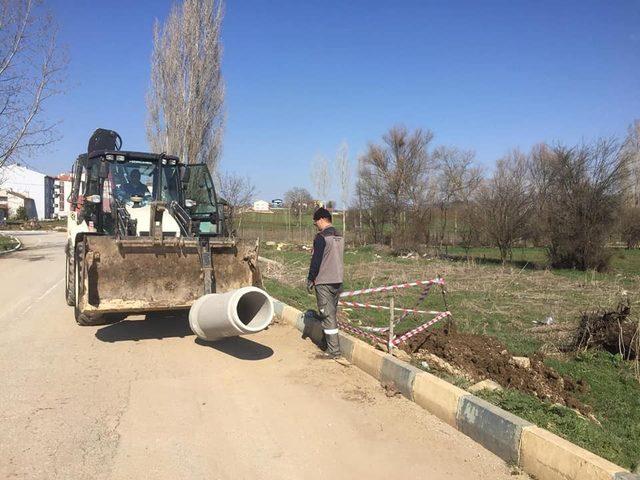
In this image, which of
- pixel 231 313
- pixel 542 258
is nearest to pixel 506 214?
pixel 542 258

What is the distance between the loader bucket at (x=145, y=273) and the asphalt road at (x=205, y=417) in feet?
2.29

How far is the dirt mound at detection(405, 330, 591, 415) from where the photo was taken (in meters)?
5.77

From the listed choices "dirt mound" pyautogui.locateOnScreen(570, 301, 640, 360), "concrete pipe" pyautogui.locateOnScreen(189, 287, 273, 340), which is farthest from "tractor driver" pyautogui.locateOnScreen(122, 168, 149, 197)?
"dirt mound" pyautogui.locateOnScreen(570, 301, 640, 360)

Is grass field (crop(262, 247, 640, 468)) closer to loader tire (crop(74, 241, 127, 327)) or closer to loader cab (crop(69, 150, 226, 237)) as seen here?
loader cab (crop(69, 150, 226, 237))

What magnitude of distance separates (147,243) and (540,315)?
7.34 metres

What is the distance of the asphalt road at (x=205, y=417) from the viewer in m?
3.93

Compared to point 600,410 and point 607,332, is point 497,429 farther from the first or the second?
point 607,332

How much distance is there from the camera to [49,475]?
3705mm

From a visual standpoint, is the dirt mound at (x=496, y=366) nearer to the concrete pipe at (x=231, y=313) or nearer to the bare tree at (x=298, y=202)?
the concrete pipe at (x=231, y=313)

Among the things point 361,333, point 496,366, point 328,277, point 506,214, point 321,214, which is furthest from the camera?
point 506,214

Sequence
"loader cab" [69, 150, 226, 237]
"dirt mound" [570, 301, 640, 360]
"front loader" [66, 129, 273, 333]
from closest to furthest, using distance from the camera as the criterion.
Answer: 1. "front loader" [66, 129, 273, 333]
2. "dirt mound" [570, 301, 640, 360]
3. "loader cab" [69, 150, 226, 237]

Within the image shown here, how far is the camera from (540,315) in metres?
9.96

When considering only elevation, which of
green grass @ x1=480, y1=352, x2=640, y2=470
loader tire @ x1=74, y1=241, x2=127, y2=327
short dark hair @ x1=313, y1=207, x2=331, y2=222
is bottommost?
green grass @ x1=480, y1=352, x2=640, y2=470

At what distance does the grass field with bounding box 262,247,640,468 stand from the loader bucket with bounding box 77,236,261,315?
114 inches
